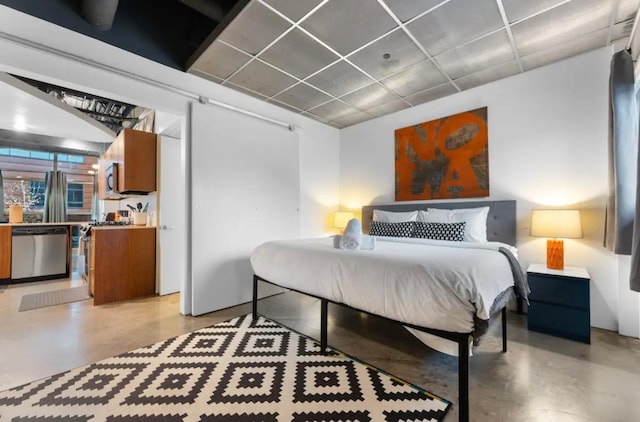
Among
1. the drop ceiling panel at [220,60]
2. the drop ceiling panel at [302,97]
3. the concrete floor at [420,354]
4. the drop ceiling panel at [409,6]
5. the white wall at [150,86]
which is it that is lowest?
the concrete floor at [420,354]

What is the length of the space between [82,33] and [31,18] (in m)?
0.32

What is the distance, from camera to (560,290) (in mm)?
2447

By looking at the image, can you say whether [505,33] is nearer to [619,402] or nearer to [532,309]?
[532,309]

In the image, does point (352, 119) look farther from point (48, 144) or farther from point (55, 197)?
point (55, 197)

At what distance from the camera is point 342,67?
9.90ft

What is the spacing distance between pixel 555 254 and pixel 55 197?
8.88m

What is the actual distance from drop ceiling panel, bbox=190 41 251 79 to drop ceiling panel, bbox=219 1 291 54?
126mm

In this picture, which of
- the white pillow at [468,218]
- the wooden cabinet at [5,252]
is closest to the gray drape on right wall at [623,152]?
the white pillow at [468,218]

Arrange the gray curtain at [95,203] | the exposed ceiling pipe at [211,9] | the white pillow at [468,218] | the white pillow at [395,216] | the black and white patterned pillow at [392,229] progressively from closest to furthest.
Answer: the exposed ceiling pipe at [211,9] → the white pillow at [468,218] → the black and white patterned pillow at [392,229] → the white pillow at [395,216] → the gray curtain at [95,203]

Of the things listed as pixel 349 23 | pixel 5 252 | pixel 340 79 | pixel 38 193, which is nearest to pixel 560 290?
pixel 349 23

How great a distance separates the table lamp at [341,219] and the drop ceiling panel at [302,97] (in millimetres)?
1872

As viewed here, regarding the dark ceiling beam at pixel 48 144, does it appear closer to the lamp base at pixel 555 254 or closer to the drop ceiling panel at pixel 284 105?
the drop ceiling panel at pixel 284 105

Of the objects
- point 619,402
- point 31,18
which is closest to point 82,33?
point 31,18

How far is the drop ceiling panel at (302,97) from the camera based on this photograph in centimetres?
357
